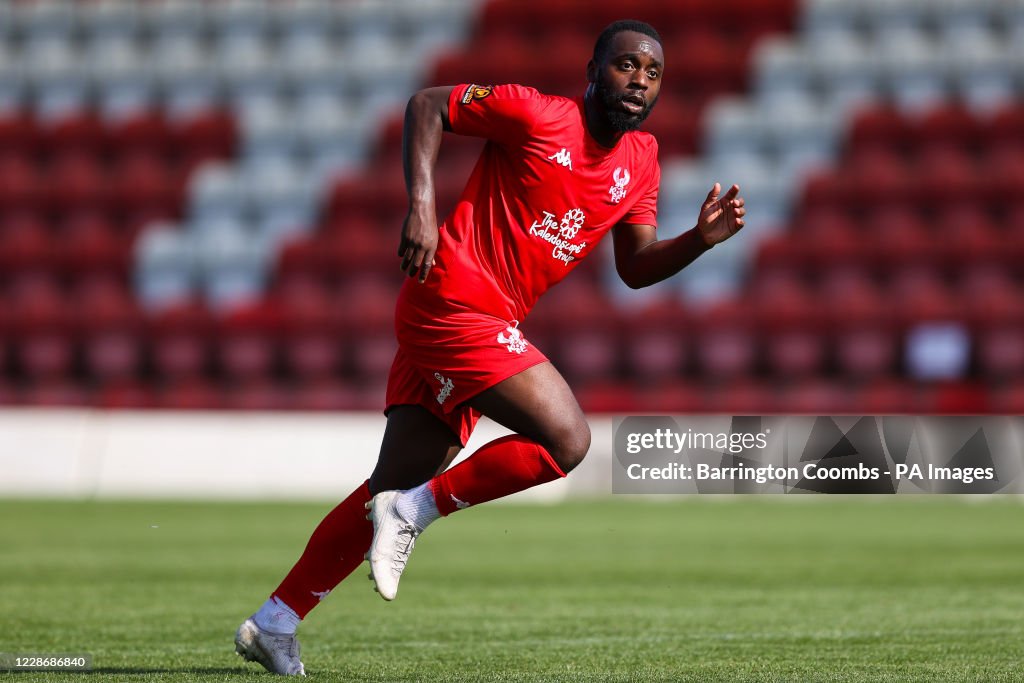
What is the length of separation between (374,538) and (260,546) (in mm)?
5452

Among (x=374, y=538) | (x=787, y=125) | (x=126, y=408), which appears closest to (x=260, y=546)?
(x=374, y=538)

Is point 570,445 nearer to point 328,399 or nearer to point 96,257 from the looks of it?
point 328,399

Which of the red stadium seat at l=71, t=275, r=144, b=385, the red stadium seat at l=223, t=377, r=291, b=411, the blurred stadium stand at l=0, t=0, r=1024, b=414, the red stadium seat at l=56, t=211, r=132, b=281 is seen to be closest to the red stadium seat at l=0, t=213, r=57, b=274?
the blurred stadium stand at l=0, t=0, r=1024, b=414

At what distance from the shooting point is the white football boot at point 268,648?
416cm

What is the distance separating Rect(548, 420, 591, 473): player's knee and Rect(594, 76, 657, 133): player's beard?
2.83 feet

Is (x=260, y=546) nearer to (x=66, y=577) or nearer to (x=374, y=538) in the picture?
(x=66, y=577)

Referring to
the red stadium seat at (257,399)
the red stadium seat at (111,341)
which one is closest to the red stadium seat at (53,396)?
the red stadium seat at (111,341)

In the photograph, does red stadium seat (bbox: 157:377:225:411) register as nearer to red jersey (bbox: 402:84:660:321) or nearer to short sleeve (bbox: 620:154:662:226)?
short sleeve (bbox: 620:154:662:226)

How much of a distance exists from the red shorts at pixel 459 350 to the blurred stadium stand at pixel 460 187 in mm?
10515

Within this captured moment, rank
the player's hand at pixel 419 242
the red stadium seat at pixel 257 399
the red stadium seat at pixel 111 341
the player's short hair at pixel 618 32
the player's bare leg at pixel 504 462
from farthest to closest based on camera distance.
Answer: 1. the red stadium seat at pixel 111 341
2. the red stadium seat at pixel 257 399
3. the player's short hair at pixel 618 32
4. the player's bare leg at pixel 504 462
5. the player's hand at pixel 419 242

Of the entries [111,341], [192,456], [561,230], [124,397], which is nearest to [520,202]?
[561,230]

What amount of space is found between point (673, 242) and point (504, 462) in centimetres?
89

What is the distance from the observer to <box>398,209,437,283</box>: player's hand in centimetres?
371
